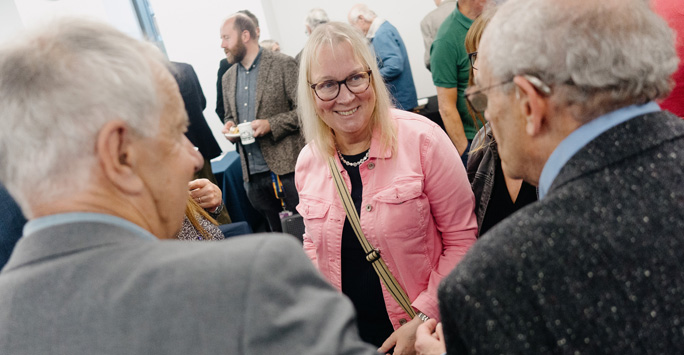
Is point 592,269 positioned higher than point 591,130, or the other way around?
point 591,130

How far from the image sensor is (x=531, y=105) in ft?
2.76

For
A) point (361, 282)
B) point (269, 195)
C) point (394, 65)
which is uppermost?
point (394, 65)

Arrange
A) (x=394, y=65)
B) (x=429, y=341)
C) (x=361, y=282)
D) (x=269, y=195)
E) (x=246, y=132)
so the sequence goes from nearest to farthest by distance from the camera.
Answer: (x=429, y=341), (x=361, y=282), (x=246, y=132), (x=269, y=195), (x=394, y=65)

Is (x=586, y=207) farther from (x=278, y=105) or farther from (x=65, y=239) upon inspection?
(x=278, y=105)

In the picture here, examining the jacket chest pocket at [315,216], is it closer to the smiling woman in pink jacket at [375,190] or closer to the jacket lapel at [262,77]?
the smiling woman in pink jacket at [375,190]

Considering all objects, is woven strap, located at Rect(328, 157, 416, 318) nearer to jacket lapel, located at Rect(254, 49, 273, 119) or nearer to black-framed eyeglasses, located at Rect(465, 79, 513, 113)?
black-framed eyeglasses, located at Rect(465, 79, 513, 113)

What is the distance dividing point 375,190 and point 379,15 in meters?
5.84

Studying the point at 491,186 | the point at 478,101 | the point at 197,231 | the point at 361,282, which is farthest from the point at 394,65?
the point at 478,101

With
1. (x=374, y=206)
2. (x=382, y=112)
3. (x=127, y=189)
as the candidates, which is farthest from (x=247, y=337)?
(x=382, y=112)

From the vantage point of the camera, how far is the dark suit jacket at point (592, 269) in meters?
0.69

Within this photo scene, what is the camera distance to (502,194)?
1.56 metres

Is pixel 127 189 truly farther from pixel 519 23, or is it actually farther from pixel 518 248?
pixel 519 23

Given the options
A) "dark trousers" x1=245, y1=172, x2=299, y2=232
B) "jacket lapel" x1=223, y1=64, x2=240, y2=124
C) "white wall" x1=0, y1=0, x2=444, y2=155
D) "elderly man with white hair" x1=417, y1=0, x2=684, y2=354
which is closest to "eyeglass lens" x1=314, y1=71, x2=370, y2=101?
"elderly man with white hair" x1=417, y1=0, x2=684, y2=354

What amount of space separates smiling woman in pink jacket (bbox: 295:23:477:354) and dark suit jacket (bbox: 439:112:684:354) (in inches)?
30.5
